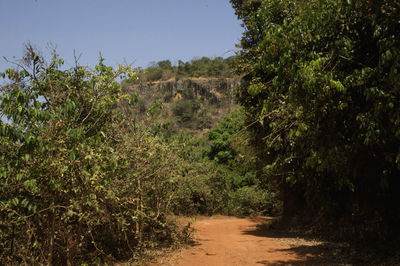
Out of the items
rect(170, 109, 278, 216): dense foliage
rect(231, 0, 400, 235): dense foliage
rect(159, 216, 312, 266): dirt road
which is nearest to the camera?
rect(231, 0, 400, 235): dense foliage

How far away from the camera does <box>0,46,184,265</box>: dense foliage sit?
16.4 ft

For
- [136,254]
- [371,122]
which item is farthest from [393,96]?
[136,254]

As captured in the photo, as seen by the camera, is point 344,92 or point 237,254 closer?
point 344,92

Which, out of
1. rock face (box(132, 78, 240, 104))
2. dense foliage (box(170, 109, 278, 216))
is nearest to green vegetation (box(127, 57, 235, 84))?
rock face (box(132, 78, 240, 104))

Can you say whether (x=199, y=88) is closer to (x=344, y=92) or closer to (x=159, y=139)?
(x=159, y=139)

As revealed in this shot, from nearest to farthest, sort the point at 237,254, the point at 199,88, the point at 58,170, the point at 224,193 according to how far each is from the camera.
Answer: the point at 58,170 < the point at 237,254 < the point at 224,193 < the point at 199,88

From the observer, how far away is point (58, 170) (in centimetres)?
533

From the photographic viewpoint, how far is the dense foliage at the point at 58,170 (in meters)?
5.01

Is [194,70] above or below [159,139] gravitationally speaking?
above

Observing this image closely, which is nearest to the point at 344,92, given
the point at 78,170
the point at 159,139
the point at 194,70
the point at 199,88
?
the point at 78,170

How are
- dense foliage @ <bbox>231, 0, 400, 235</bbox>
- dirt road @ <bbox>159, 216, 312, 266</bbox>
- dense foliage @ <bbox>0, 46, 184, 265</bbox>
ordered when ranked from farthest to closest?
dirt road @ <bbox>159, 216, 312, 266</bbox>, dense foliage @ <bbox>231, 0, 400, 235</bbox>, dense foliage @ <bbox>0, 46, 184, 265</bbox>

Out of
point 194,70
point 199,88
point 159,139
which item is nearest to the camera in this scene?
point 159,139

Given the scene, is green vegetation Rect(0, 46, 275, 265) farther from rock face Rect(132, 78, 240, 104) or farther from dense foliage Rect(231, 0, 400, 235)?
rock face Rect(132, 78, 240, 104)

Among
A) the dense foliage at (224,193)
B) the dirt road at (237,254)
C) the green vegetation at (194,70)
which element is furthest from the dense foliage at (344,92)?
the green vegetation at (194,70)
